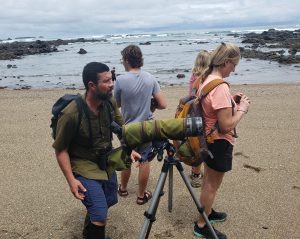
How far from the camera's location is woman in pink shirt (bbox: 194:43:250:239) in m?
3.79

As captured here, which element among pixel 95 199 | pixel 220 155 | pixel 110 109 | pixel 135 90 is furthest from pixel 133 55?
pixel 95 199

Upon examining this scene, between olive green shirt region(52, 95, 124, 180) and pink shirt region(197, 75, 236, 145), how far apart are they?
3.05 ft

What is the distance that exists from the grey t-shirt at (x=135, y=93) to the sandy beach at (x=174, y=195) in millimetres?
1203

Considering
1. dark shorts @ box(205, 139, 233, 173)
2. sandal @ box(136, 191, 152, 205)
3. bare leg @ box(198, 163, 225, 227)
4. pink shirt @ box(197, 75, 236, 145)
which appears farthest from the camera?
sandal @ box(136, 191, 152, 205)

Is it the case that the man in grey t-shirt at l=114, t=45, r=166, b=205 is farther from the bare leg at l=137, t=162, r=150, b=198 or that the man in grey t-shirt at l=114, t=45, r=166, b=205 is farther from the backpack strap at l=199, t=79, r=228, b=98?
the backpack strap at l=199, t=79, r=228, b=98

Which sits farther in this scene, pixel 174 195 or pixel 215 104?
pixel 174 195

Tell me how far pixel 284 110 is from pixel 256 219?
6265mm

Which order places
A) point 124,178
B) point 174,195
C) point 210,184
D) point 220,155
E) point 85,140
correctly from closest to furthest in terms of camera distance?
1. point 85,140
2. point 220,155
3. point 210,184
4. point 124,178
5. point 174,195

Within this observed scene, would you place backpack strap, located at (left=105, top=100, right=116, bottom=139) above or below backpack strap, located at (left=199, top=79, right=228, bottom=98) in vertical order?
below

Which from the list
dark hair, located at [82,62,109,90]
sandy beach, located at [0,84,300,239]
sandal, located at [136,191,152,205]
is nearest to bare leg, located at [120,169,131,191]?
sandy beach, located at [0,84,300,239]

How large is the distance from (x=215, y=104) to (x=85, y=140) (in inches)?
48.4

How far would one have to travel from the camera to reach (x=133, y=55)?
484 centimetres

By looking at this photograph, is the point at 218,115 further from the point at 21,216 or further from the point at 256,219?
the point at 21,216

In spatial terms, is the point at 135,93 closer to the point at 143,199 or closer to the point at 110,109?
the point at 110,109
